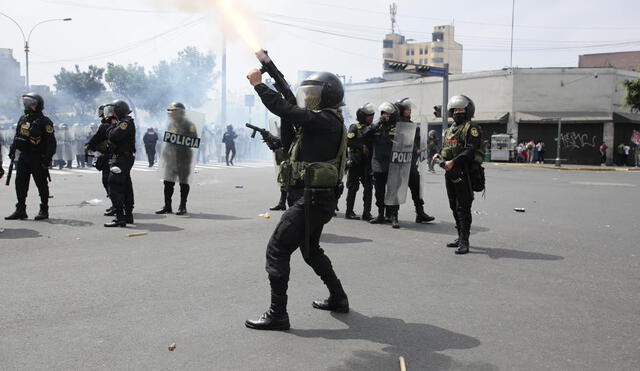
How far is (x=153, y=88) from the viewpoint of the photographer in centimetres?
5256

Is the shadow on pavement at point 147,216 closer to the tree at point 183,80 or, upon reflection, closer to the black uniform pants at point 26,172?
the black uniform pants at point 26,172

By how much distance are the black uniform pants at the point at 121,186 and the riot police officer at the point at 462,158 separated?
4.65 meters

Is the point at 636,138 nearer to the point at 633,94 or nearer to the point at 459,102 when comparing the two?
the point at 633,94

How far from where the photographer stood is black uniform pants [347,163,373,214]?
9.91m

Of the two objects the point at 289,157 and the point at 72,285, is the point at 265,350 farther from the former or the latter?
the point at 72,285

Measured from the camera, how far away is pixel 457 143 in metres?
7.18

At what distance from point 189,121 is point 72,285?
18.2 ft

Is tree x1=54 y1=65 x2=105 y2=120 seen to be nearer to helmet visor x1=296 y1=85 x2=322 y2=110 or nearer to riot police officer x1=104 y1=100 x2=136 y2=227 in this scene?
riot police officer x1=104 y1=100 x2=136 y2=227

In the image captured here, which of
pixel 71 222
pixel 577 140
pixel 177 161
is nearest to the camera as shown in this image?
pixel 71 222

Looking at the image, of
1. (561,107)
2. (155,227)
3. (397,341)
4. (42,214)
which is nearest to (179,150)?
(155,227)

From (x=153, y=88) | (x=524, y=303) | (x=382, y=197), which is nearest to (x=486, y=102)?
(x=153, y=88)

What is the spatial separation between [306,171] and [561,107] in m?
38.3

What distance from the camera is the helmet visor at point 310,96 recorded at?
4.28 metres

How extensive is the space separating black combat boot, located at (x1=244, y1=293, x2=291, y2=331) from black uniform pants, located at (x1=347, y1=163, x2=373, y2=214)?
5800mm
